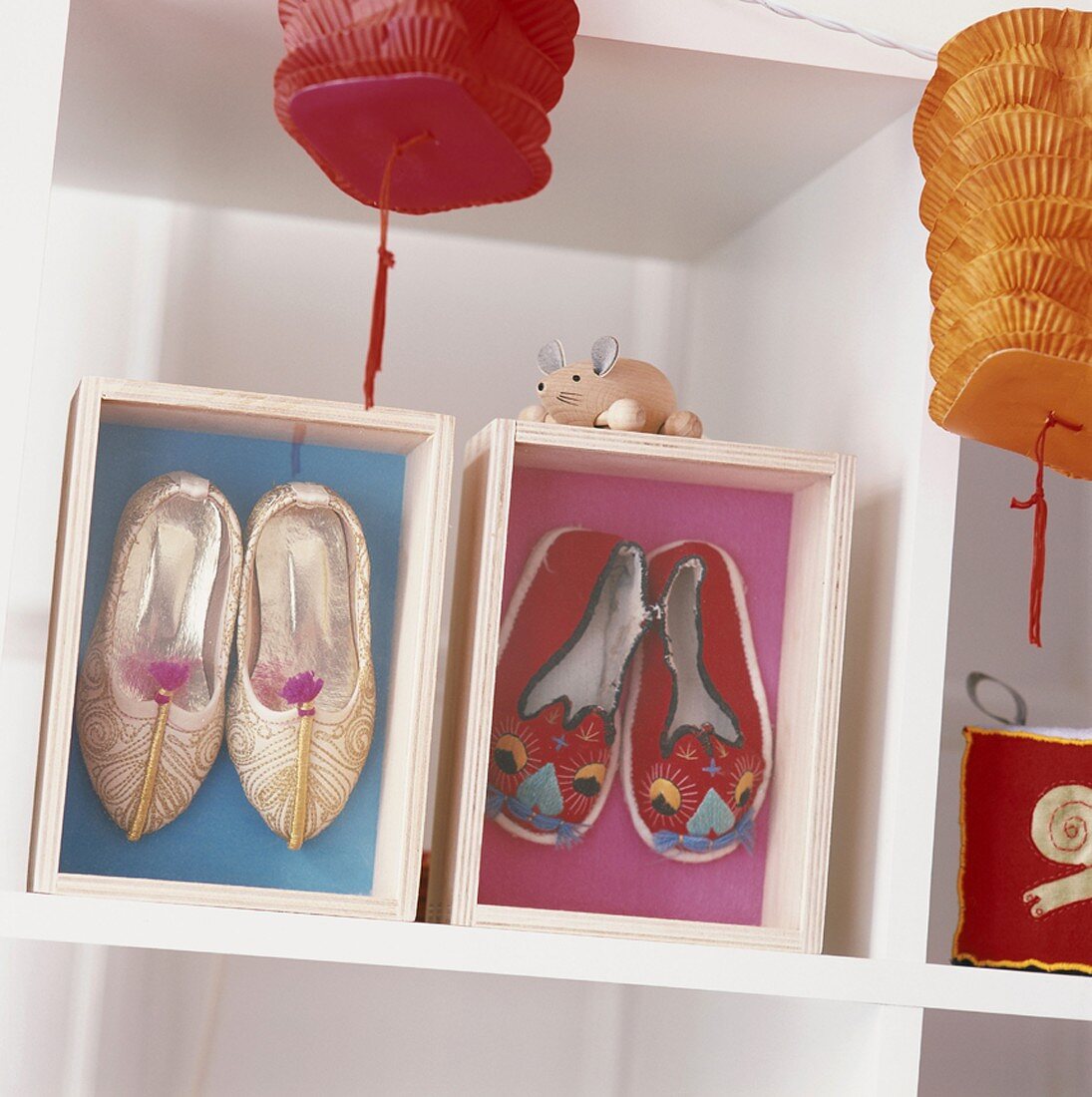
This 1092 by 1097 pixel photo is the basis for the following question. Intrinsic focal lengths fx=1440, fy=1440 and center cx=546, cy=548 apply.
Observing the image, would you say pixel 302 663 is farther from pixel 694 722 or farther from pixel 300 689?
pixel 694 722

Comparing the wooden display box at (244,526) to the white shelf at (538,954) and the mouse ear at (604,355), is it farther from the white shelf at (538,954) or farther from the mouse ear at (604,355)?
the mouse ear at (604,355)

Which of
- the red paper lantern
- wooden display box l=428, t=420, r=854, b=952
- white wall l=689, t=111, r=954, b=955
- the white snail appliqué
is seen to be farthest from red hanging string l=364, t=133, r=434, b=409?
the white snail appliqué

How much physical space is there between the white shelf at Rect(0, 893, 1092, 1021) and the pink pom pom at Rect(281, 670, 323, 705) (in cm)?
12

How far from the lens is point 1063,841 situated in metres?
0.85

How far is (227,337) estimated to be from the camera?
3.99 ft

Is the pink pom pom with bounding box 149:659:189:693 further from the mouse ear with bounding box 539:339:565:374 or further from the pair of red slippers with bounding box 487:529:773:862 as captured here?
the mouse ear with bounding box 539:339:565:374

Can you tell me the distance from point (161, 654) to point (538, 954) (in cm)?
27

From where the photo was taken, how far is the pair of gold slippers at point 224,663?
81 cm

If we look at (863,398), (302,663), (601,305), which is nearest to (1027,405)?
(863,398)

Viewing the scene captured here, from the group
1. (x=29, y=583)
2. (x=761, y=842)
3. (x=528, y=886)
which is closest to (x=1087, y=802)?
(x=761, y=842)

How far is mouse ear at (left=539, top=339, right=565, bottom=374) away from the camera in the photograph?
0.94 metres

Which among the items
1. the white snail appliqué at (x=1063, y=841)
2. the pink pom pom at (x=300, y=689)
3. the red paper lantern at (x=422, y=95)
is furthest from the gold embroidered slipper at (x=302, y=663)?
the white snail appliqué at (x=1063, y=841)

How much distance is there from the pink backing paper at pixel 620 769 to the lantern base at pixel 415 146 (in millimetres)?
180

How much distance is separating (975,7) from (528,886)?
585 millimetres
